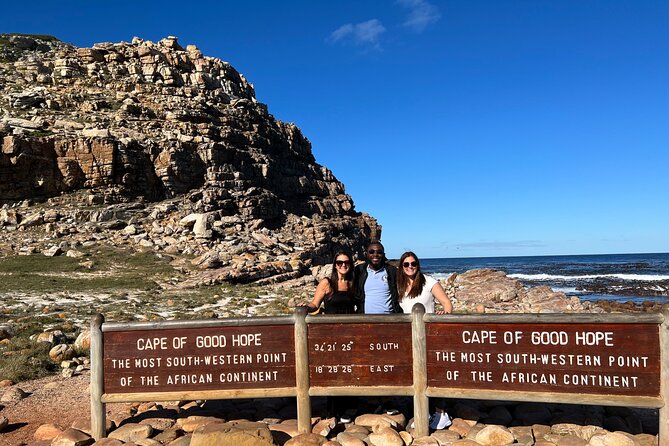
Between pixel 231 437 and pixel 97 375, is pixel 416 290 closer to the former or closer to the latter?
pixel 231 437

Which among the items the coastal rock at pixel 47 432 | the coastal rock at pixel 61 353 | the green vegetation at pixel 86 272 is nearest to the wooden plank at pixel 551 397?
the coastal rock at pixel 47 432

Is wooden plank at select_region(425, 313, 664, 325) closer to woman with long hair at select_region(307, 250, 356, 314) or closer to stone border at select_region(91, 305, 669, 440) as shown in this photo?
stone border at select_region(91, 305, 669, 440)

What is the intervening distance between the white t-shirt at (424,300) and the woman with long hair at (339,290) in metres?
0.69

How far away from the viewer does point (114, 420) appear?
6527 mm

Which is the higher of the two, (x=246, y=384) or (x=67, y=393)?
(x=246, y=384)

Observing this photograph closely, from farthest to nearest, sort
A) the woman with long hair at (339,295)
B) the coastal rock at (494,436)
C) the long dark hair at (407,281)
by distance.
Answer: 1. the woman with long hair at (339,295)
2. the long dark hair at (407,281)
3. the coastal rock at (494,436)

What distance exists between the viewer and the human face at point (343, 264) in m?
6.24

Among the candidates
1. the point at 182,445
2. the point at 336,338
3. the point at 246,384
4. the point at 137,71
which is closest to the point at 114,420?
the point at 182,445

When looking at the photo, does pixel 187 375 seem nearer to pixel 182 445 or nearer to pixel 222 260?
pixel 182 445

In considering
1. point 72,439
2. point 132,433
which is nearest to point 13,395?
point 72,439

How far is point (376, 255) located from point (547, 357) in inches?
91.4

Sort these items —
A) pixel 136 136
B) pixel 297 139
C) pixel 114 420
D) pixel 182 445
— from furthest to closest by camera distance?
pixel 297 139, pixel 136 136, pixel 114 420, pixel 182 445

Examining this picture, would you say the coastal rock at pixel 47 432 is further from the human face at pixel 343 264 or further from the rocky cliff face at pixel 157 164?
the rocky cliff face at pixel 157 164

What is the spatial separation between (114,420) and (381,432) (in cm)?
372
